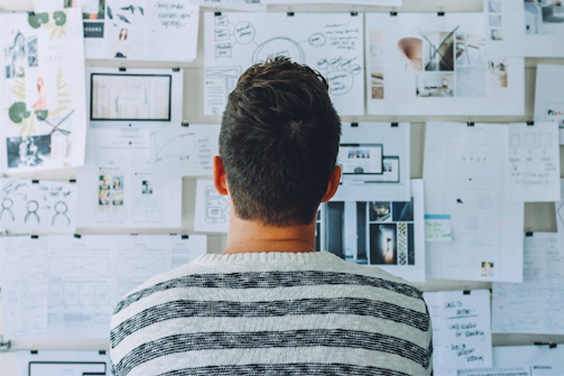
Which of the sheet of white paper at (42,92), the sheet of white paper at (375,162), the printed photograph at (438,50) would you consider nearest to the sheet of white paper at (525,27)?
the printed photograph at (438,50)

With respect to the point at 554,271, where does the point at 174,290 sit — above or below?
above

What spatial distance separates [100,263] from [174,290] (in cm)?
94

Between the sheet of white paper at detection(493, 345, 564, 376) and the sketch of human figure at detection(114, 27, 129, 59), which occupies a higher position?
the sketch of human figure at detection(114, 27, 129, 59)

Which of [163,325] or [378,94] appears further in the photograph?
[378,94]

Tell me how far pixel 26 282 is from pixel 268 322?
1150 mm

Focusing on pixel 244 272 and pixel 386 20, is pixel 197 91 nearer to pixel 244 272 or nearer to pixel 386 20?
pixel 386 20

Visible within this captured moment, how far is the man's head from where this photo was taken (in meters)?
0.63

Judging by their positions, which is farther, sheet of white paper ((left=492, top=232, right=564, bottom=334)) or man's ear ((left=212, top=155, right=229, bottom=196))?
sheet of white paper ((left=492, top=232, right=564, bottom=334))

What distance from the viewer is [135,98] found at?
1.41m

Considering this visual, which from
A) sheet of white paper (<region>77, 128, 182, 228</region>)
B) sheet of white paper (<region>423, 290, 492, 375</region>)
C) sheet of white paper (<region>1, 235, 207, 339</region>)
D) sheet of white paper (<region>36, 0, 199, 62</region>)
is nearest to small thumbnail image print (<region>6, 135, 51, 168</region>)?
sheet of white paper (<region>77, 128, 182, 228</region>)

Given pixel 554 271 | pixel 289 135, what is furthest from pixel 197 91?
pixel 554 271

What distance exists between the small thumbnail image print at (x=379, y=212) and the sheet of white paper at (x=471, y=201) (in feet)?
0.39

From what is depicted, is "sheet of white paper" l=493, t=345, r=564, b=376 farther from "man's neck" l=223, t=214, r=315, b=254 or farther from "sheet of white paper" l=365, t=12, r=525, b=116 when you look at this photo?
"man's neck" l=223, t=214, r=315, b=254

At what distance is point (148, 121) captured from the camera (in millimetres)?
1412
